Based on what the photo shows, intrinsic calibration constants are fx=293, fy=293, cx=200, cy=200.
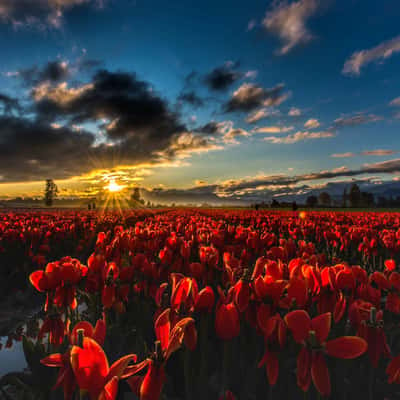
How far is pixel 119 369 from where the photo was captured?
101cm

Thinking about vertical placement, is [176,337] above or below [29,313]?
above

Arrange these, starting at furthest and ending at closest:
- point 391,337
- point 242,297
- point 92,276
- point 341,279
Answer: point 92,276
point 391,337
point 341,279
point 242,297

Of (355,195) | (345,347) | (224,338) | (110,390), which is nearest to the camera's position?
(110,390)

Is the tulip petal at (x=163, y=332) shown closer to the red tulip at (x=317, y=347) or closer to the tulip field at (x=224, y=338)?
the tulip field at (x=224, y=338)

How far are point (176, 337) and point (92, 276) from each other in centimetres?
192

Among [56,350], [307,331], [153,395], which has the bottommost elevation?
[56,350]

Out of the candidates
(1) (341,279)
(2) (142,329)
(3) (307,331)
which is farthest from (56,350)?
(1) (341,279)

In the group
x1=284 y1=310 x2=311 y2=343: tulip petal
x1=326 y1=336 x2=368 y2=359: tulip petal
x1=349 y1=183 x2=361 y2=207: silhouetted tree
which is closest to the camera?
x1=326 y1=336 x2=368 y2=359: tulip petal

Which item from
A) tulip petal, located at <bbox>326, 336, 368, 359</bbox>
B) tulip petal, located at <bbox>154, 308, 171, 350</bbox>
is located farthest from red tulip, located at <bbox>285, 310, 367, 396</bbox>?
tulip petal, located at <bbox>154, 308, 171, 350</bbox>

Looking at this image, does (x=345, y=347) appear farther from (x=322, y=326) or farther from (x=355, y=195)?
(x=355, y=195)

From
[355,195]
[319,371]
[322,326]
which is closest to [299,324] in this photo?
[322,326]

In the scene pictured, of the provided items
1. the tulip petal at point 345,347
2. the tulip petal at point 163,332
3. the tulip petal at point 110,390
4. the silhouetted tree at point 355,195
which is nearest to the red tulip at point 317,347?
the tulip petal at point 345,347

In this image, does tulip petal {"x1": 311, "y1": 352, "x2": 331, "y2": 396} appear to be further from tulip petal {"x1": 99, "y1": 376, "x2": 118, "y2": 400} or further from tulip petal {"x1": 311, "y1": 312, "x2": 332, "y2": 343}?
tulip petal {"x1": 99, "y1": 376, "x2": 118, "y2": 400}

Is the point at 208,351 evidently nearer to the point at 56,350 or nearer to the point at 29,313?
the point at 56,350
